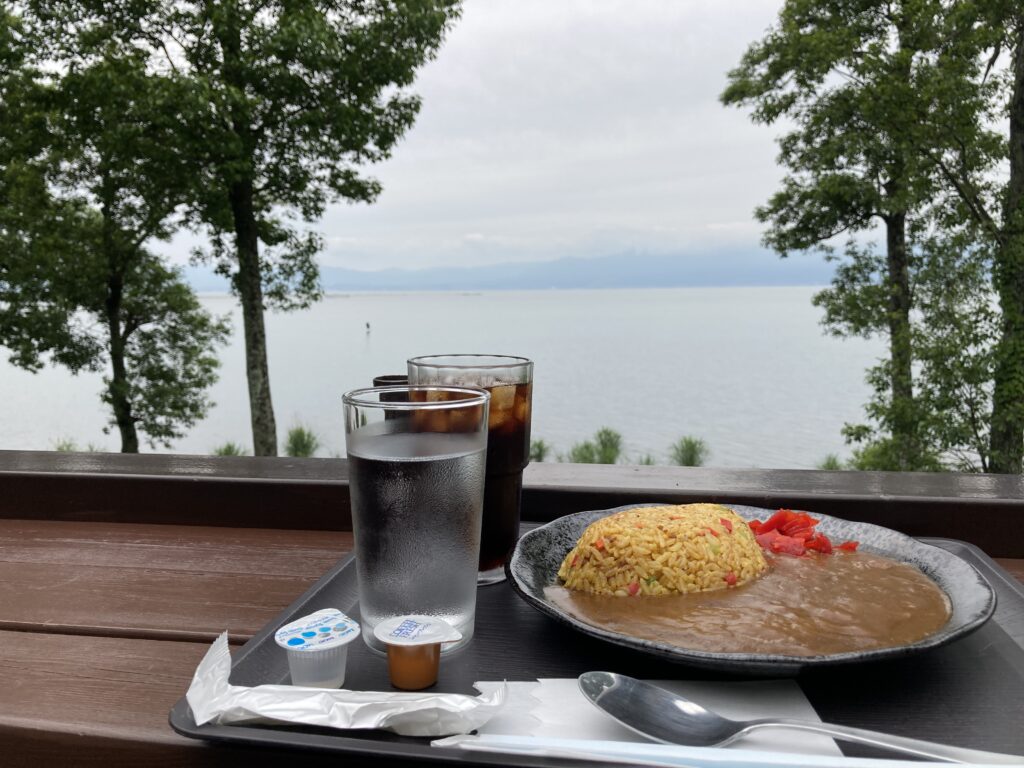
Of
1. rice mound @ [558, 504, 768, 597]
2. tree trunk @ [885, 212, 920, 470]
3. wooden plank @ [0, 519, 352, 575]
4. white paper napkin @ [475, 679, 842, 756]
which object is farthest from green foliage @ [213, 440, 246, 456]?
white paper napkin @ [475, 679, 842, 756]

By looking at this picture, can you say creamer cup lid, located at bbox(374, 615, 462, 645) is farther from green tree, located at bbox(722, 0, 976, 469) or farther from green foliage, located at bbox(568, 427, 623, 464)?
green foliage, located at bbox(568, 427, 623, 464)

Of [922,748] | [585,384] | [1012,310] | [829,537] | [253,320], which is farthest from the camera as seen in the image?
[585,384]

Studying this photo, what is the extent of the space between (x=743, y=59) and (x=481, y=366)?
1046 cm

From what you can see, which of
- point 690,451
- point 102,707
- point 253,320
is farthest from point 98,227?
point 102,707

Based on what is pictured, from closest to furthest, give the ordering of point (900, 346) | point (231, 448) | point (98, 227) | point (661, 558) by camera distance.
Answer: point (661, 558) → point (900, 346) → point (98, 227) → point (231, 448)

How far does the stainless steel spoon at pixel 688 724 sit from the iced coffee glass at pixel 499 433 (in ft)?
1.17

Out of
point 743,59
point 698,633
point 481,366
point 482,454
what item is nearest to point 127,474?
point 481,366

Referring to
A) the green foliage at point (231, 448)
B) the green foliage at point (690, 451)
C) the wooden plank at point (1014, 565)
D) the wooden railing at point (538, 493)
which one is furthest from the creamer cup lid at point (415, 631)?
the green foliage at point (231, 448)

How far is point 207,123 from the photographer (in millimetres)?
8086

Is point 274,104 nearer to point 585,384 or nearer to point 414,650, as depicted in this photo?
point 414,650

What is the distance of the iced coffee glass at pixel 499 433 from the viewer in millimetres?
997

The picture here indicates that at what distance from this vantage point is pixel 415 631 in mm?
705

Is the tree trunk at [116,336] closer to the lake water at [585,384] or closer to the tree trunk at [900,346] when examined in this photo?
the lake water at [585,384]

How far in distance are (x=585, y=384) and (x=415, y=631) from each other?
1898 centimetres
